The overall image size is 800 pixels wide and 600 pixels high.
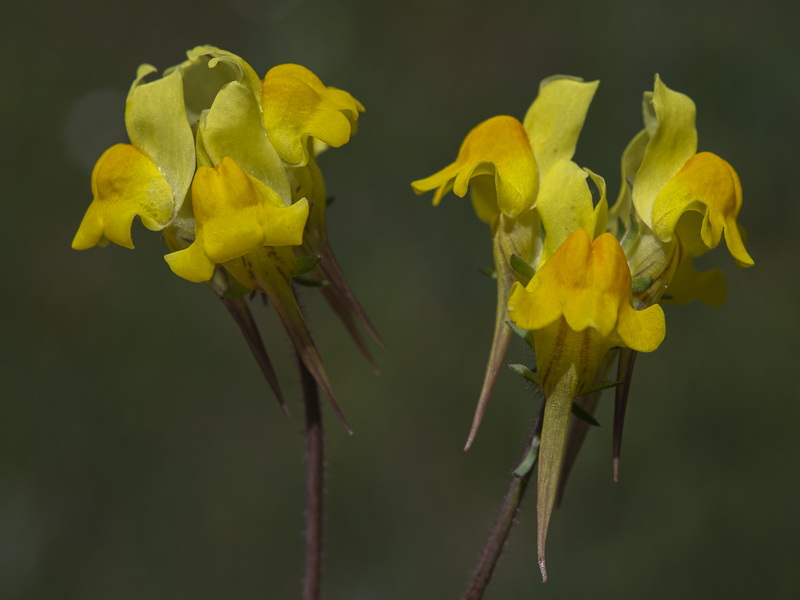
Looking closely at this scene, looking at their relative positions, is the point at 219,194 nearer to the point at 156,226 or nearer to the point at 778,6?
the point at 156,226

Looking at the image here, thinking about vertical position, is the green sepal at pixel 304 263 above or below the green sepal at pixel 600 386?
above

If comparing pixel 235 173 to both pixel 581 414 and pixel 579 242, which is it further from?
pixel 581 414

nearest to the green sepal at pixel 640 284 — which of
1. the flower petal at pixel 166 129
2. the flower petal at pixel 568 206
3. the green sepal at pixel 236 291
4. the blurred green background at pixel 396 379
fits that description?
the flower petal at pixel 568 206

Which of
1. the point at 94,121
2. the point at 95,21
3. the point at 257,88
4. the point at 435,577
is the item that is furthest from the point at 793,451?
the point at 95,21

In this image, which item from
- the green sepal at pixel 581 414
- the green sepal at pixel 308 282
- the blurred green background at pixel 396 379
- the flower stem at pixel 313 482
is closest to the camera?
Result: the green sepal at pixel 581 414

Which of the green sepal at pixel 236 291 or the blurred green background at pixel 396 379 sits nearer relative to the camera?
the green sepal at pixel 236 291

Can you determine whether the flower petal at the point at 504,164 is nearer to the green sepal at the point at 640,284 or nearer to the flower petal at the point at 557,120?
the flower petal at the point at 557,120
